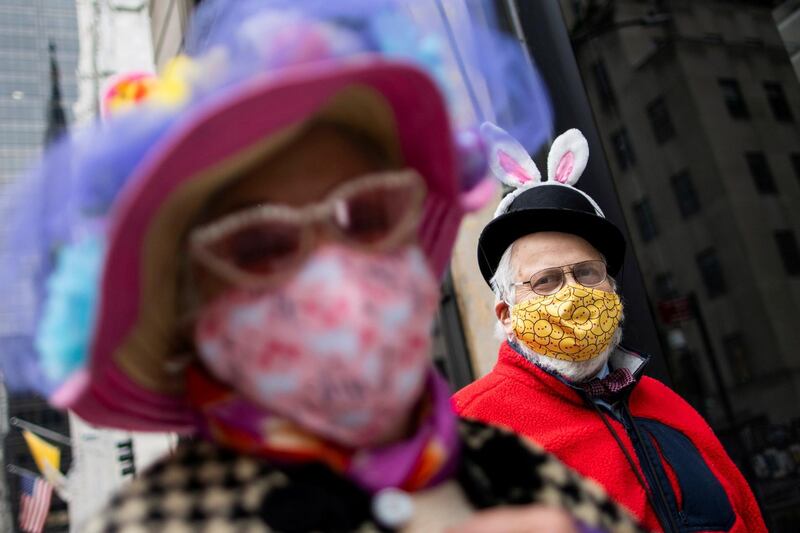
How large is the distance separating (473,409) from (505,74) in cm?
133

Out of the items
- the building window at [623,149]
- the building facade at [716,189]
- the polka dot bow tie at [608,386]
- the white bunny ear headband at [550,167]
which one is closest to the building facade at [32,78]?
the building facade at [716,189]

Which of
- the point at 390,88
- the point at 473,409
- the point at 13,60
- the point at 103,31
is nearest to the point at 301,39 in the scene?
the point at 390,88

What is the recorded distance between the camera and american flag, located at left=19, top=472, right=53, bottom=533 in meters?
13.4

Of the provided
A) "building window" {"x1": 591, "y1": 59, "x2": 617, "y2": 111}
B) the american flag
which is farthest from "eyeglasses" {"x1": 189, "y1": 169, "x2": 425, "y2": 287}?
the american flag

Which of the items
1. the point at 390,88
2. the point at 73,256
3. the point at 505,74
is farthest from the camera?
the point at 505,74

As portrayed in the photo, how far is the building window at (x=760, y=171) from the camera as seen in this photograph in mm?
4238

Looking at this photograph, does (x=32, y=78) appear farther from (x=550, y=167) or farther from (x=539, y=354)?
(x=539, y=354)

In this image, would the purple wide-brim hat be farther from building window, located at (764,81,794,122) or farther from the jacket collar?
building window, located at (764,81,794,122)

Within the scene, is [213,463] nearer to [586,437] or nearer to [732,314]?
[586,437]

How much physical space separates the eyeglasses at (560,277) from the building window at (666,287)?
80.5 inches

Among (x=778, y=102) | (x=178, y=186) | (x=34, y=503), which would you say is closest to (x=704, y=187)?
(x=778, y=102)

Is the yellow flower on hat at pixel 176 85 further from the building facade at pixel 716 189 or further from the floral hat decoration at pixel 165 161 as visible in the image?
the building facade at pixel 716 189

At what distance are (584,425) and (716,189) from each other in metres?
2.79

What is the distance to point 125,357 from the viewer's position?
0.95m
